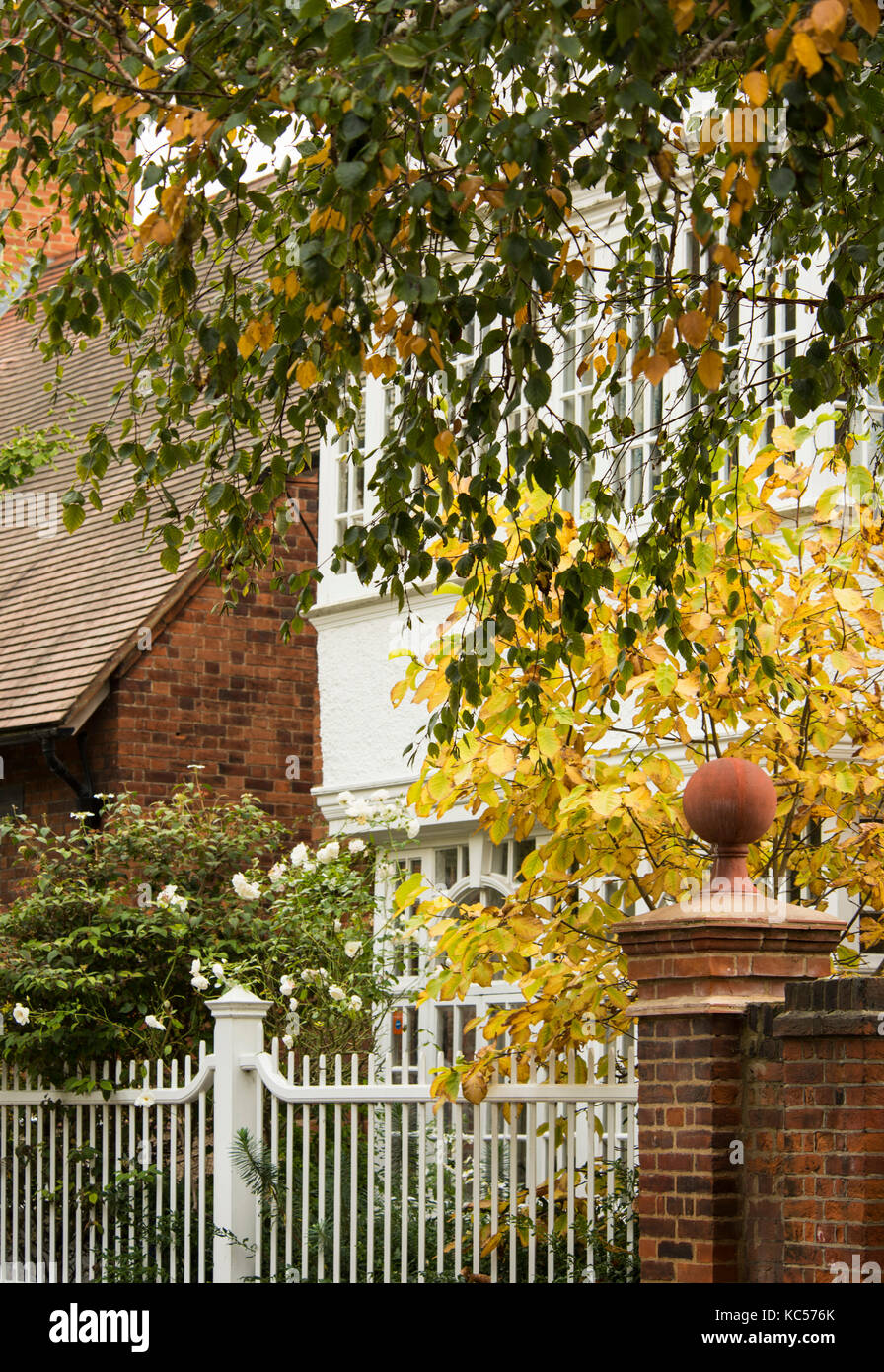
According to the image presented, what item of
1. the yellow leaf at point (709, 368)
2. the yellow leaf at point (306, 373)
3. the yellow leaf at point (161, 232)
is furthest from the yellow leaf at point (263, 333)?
the yellow leaf at point (709, 368)

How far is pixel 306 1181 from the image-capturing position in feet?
23.9

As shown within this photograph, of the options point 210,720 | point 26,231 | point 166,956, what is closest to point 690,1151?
point 166,956

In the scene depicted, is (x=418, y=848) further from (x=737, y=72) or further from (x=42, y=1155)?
(x=737, y=72)

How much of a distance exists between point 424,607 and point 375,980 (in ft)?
9.78

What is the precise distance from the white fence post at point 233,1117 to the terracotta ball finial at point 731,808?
2725mm

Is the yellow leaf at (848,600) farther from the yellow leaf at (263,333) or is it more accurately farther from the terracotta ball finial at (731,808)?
the yellow leaf at (263,333)

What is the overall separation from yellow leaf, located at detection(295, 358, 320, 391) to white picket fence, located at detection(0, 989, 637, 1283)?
8.55 feet

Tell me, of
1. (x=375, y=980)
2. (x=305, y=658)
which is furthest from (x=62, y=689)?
(x=375, y=980)

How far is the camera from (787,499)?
9.41m

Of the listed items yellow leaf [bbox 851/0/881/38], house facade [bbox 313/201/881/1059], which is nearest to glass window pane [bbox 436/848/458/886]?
house facade [bbox 313/201/881/1059]

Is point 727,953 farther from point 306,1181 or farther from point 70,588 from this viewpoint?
point 70,588

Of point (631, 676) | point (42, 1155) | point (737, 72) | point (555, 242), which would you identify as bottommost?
point (42, 1155)

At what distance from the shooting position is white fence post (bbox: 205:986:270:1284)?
769 centimetres

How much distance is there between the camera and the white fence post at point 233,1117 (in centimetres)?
769
